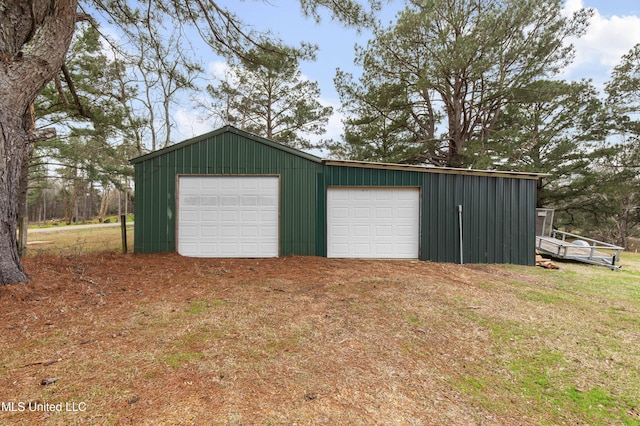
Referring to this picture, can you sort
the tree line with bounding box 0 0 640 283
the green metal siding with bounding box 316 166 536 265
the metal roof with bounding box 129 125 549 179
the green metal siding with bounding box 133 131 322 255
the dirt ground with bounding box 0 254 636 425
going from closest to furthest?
the dirt ground with bounding box 0 254 636 425, the tree line with bounding box 0 0 640 283, the green metal siding with bounding box 133 131 322 255, the metal roof with bounding box 129 125 549 179, the green metal siding with bounding box 316 166 536 265

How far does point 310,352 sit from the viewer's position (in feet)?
7.46

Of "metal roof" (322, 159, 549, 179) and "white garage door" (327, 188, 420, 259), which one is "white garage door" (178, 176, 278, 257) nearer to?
"white garage door" (327, 188, 420, 259)

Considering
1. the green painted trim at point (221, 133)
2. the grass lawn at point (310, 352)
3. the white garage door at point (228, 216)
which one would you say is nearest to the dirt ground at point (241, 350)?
the grass lawn at point (310, 352)

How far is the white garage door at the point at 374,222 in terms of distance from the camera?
6.77m

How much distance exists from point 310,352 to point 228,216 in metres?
5.01

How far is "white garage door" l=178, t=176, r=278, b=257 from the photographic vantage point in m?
6.57

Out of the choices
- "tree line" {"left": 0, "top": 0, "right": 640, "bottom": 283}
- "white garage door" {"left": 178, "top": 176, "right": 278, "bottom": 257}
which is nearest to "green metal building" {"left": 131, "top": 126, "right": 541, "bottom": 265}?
"white garage door" {"left": 178, "top": 176, "right": 278, "bottom": 257}

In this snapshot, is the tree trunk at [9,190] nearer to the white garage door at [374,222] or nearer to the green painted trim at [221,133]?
the green painted trim at [221,133]

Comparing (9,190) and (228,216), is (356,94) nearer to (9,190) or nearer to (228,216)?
(228,216)

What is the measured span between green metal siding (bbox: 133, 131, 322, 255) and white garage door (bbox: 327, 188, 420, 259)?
0.58 meters

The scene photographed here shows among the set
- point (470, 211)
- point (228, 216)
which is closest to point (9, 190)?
point (228, 216)

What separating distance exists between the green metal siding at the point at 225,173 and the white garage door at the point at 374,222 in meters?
0.58

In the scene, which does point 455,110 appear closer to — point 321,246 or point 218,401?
point 321,246

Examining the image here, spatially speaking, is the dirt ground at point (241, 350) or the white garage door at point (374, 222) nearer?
the dirt ground at point (241, 350)
